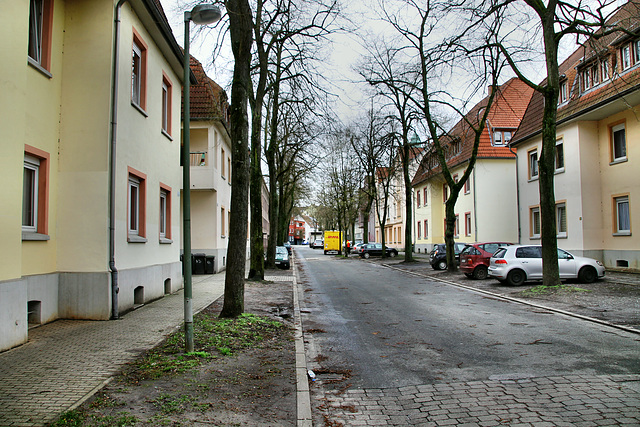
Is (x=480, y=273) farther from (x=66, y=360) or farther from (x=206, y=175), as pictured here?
(x=66, y=360)

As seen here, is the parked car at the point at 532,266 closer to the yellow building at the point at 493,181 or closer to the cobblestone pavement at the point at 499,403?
the cobblestone pavement at the point at 499,403

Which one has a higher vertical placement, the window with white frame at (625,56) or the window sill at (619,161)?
the window with white frame at (625,56)

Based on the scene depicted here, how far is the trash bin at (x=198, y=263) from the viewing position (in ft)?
70.4

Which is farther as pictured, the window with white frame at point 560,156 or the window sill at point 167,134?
the window with white frame at point 560,156

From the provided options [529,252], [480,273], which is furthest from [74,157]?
[480,273]

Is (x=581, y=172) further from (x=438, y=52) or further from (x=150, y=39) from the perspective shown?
(x=150, y=39)

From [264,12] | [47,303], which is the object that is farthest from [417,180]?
[47,303]

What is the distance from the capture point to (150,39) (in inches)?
501

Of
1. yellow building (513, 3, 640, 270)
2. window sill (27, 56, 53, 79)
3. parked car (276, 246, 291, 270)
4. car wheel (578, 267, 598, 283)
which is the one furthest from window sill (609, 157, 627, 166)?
window sill (27, 56, 53, 79)

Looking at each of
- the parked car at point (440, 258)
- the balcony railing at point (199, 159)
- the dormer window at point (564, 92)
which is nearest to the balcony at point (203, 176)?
the balcony railing at point (199, 159)

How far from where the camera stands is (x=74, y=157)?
9531mm

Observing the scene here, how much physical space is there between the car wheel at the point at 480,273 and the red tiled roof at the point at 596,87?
7640 millimetres

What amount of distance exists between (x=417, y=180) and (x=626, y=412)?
45.3 metres

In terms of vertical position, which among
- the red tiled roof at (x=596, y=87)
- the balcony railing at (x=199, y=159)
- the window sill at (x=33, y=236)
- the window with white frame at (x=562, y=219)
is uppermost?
the red tiled roof at (x=596, y=87)
